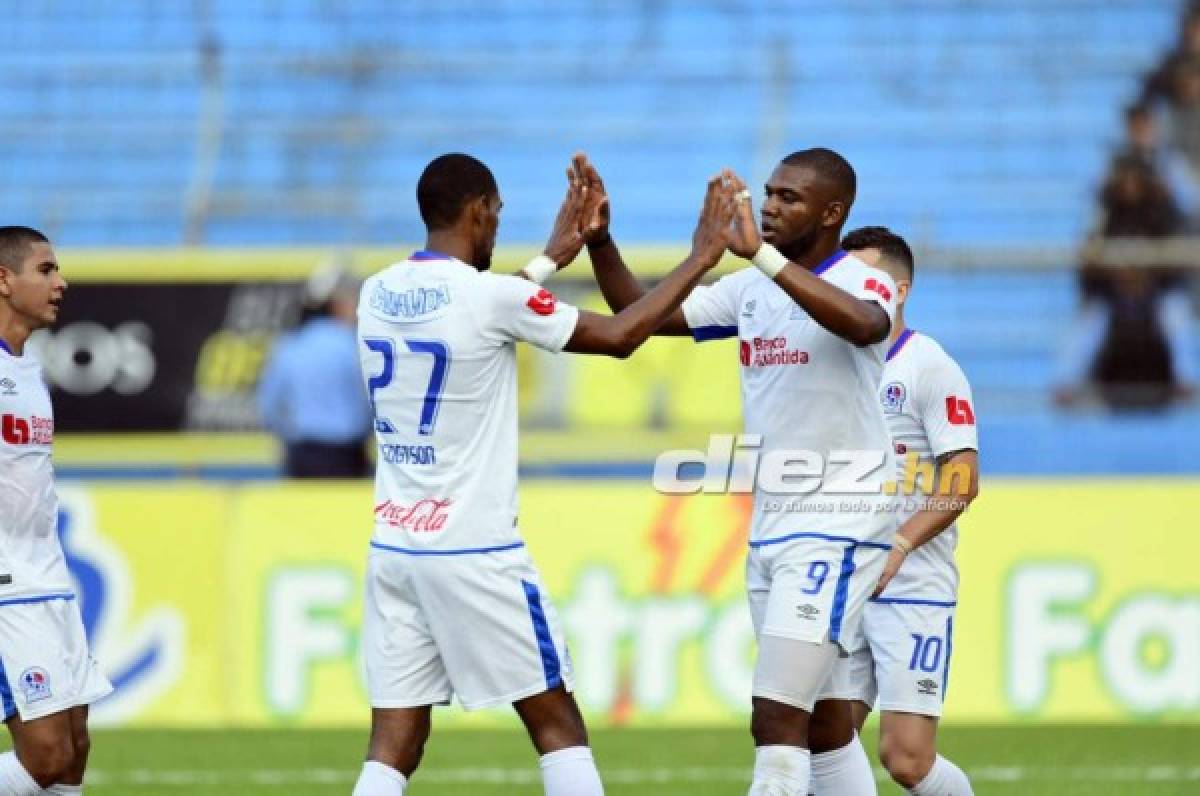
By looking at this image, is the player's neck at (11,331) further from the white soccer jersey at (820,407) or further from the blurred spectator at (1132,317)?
the blurred spectator at (1132,317)

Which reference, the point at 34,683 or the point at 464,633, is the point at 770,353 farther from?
the point at 34,683

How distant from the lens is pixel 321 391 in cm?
1593

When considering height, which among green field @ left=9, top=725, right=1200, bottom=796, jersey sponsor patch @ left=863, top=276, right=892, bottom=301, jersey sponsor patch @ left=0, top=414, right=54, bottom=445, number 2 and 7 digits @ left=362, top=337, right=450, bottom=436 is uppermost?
jersey sponsor patch @ left=863, top=276, right=892, bottom=301

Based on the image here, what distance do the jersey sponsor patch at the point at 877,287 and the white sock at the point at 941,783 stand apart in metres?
1.95

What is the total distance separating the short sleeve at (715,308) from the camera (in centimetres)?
840

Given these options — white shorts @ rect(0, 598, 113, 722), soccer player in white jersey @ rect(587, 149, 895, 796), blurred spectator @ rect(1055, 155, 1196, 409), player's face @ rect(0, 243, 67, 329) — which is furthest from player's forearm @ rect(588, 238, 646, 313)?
blurred spectator @ rect(1055, 155, 1196, 409)

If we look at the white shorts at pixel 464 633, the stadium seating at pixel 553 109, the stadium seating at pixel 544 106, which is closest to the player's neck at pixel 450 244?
the white shorts at pixel 464 633

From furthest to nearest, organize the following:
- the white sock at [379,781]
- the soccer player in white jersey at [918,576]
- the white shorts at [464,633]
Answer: the soccer player in white jersey at [918,576]
the white shorts at [464,633]
the white sock at [379,781]

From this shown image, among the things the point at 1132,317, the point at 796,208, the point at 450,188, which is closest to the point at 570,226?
the point at 450,188

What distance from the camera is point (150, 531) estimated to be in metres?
14.2

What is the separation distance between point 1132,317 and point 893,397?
769cm

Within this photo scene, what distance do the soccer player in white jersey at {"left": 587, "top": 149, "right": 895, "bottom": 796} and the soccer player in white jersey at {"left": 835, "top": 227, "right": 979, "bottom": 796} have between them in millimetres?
665

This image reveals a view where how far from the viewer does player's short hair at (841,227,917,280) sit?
29.9ft

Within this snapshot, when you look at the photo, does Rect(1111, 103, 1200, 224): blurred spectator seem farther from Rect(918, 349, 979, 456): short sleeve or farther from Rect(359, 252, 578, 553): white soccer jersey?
Rect(359, 252, 578, 553): white soccer jersey
